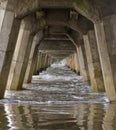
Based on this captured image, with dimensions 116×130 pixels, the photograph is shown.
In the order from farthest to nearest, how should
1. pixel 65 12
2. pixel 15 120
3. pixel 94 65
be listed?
pixel 65 12 → pixel 94 65 → pixel 15 120

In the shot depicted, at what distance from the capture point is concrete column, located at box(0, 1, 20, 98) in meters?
18.7

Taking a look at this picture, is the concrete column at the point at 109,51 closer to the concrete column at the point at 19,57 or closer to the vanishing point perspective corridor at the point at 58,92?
the vanishing point perspective corridor at the point at 58,92

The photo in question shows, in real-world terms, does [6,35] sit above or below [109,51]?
above

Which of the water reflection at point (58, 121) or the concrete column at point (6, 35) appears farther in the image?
the concrete column at point (6, 35)

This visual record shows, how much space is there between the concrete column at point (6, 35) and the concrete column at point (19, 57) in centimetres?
744

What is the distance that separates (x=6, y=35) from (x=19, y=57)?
8.67 meters

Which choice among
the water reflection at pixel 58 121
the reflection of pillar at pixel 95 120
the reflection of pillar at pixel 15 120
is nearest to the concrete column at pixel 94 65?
the reflection of pillar at pixel 95 120

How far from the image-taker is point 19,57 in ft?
90.4

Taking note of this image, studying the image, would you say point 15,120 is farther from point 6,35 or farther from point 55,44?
point 55,44

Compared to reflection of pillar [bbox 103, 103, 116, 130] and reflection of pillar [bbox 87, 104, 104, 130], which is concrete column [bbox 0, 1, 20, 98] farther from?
reflection of pillar [bbox 103, 103, 116, 130]

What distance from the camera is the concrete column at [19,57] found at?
27.2 metres

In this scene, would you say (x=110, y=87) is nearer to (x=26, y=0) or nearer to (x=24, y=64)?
(x=26, y=0)

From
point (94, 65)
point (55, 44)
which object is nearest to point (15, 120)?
point (94, 65)

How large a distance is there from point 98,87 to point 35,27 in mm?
6392
